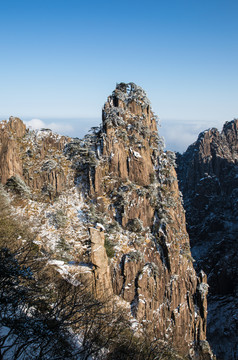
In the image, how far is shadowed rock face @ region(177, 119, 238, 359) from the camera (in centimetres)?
4819

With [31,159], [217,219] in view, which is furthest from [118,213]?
[217,219]

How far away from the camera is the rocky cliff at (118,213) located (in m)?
27.0

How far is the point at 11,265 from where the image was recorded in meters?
9.45

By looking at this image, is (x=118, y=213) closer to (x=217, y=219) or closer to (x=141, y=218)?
(x=141, y=218)

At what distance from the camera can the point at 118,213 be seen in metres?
32.8

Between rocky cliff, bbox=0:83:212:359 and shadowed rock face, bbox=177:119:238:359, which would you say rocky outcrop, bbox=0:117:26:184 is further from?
shadowed rock face, bbox=177:119:238:359

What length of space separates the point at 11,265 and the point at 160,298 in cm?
2637

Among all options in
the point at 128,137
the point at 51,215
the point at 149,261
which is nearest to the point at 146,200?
the point at 149,261

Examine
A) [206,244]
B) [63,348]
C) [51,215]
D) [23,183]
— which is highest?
[23,183]

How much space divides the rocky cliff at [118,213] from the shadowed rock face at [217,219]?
765 inches

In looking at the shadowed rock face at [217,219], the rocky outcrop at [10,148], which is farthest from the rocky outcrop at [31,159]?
the shadowed rock face at [217,219]

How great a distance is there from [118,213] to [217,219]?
65052 mm

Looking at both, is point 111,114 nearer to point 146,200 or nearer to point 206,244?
point 146,200

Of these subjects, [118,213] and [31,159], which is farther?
[31,159]
